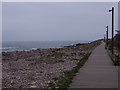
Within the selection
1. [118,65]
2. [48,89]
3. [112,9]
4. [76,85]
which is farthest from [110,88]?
[112,9]

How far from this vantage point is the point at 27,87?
44.4 ft

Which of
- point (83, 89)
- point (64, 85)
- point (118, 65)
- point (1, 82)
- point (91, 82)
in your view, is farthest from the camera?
point (118, 65)

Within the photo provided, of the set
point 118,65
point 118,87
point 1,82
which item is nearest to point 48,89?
point 118,87

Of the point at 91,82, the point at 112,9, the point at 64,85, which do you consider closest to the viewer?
the point at 64,85

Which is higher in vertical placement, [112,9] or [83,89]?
[112,9]

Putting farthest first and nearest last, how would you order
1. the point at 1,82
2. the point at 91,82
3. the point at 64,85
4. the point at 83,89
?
the point at 1,82 < the point at 91,82 < the point at 64,85 < the point at 83,89

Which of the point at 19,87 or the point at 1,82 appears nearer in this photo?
the point at 19,87

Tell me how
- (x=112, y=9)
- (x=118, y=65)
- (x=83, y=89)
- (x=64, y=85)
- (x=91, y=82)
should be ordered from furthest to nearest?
(x=112, y=9)
(x=118, y=65)
(x=91, y=82)
(x=64, y=85)
(x=83, y=89)

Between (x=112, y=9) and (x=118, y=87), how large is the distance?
77.2 ft

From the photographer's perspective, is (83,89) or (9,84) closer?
(83,89)

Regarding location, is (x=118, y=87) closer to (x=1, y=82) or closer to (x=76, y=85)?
(x=76, y=85)

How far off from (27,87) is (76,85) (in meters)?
1.95

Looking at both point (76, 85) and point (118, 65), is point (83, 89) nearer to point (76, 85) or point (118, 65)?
point (76, 85)

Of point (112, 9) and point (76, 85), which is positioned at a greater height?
point (112, 9)
